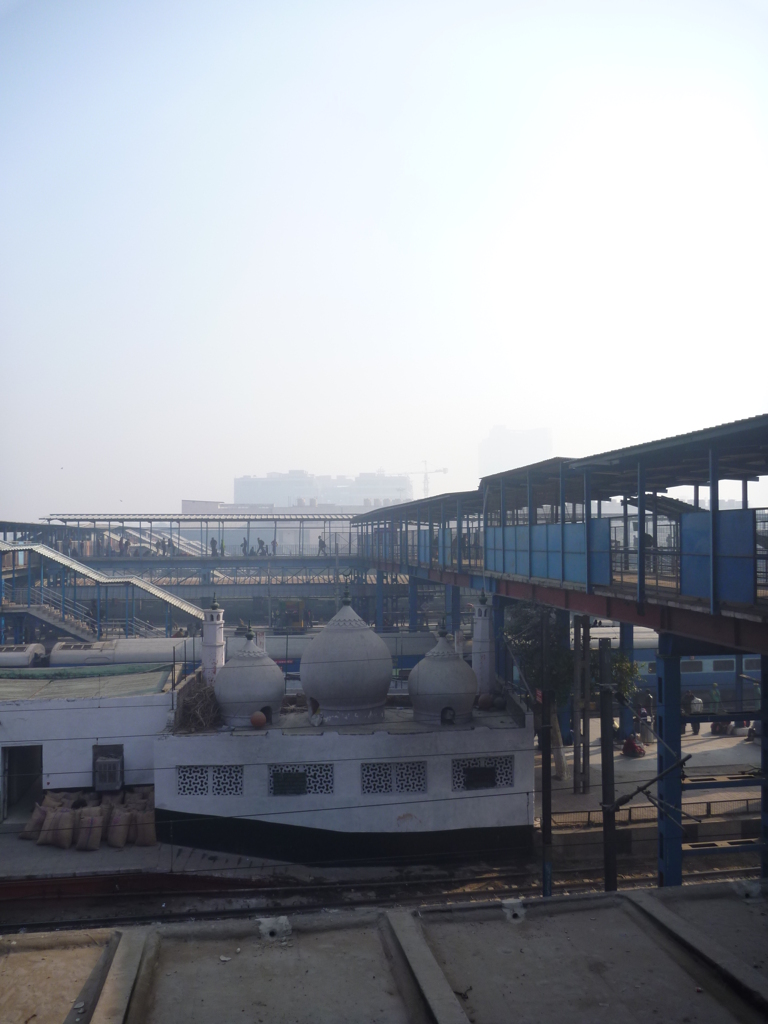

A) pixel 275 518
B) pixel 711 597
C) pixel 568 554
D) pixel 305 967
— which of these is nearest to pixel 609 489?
pixel 568 554

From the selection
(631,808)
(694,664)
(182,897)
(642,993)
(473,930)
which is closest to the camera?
(642,993)

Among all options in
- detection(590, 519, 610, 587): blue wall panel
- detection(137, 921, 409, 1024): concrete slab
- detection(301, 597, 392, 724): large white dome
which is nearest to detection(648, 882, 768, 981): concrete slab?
detection(137, 921, 409, 1024): concrete slab

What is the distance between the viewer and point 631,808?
1919 centimetres

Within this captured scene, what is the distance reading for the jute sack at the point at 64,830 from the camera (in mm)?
19281

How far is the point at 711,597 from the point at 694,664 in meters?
23.5

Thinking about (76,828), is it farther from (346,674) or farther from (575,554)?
(575,554)

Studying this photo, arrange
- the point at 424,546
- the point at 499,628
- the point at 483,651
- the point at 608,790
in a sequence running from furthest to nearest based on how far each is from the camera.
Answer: the point at 424,546, the point at 499,628, the point at 483,651, the point at 608,790

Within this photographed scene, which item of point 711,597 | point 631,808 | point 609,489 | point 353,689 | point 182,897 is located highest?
point 609,489

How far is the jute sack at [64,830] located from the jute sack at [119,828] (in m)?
0.90

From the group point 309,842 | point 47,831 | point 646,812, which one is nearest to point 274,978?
point 309,842

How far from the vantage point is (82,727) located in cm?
2100

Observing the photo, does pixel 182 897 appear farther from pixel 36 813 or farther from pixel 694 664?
pixel 694 664

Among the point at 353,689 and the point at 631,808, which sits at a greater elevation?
the point at 353,689

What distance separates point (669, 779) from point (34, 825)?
51.1 feet
